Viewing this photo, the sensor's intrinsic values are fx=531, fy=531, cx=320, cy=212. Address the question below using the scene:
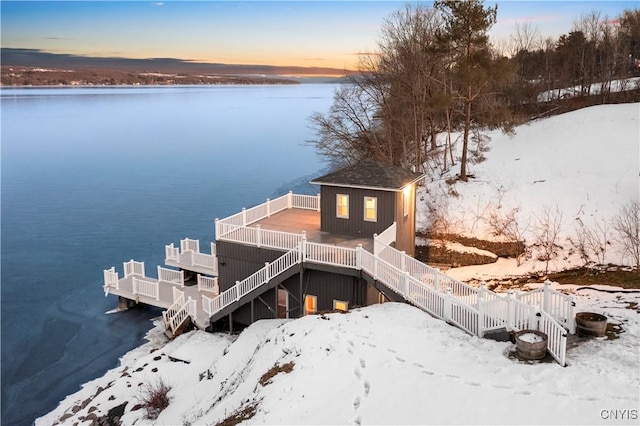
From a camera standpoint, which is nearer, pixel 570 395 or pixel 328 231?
pixel 570 395

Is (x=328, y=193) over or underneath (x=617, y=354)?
over

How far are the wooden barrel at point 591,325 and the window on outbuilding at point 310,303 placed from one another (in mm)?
8996

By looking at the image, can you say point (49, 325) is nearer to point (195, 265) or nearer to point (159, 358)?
point (195, 265)

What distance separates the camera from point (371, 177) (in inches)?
821

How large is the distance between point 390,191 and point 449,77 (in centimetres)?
1904

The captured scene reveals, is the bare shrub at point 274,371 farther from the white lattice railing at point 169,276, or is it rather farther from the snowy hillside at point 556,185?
the snowy hillside at point 556,185

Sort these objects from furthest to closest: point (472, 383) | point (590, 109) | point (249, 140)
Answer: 1. point (249, 140)
2. point (590, 109)
3. point (472, 383)

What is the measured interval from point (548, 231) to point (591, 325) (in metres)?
15.6

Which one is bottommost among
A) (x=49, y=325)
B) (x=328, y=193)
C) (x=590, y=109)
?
(x=49, y=325)

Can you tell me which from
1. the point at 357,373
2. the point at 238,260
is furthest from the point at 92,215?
the point at 357,373

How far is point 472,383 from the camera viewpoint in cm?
1115

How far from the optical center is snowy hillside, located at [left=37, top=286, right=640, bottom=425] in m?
10.3

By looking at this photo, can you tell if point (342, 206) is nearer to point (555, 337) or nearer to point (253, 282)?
point (253, 282)

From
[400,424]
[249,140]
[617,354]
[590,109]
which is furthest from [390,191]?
[249,140]
